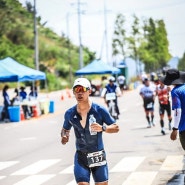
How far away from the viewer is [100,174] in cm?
592

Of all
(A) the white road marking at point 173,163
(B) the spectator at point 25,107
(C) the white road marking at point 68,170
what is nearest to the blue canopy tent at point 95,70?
(B) the spectator at point 25,107

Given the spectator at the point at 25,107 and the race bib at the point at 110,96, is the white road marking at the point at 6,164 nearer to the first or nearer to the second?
the race bib at the point at 110,96

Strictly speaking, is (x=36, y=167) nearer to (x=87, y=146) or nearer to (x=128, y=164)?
(x=128, y=164)

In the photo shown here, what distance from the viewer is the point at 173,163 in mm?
10492

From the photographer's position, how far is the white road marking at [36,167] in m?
10.7

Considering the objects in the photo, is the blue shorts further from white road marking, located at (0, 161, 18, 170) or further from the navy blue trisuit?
white road marking, located at (0, 161, 18, 170)

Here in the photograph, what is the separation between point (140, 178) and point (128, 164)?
1644 millimetres

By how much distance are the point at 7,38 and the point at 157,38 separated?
110 feet

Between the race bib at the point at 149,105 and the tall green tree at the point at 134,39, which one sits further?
the tall green tree at the point at 134,39

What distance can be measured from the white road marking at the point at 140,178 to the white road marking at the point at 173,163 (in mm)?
530

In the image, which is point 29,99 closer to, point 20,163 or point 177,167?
point 20,163

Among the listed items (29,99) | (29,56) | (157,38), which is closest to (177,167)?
(29,99)

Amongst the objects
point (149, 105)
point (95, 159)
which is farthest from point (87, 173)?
point (149, 105)

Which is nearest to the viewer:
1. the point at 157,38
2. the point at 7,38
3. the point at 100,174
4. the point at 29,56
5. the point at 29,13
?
the point at 100,174
